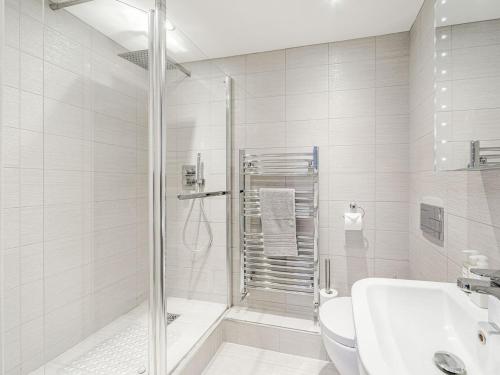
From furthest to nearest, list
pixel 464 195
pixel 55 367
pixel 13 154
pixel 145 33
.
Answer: pixel 145 33
pixel 464 195
pixel 55 367
pixel 13 154

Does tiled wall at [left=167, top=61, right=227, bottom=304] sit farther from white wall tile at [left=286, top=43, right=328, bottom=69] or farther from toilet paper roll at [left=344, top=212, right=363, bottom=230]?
toilet paper roll at [left=344, top=212, right=363, bottom=230]

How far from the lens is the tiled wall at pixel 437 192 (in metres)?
1.01

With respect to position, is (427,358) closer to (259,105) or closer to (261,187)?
(261,187)

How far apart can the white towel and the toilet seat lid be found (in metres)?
0.46

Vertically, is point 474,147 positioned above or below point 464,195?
above

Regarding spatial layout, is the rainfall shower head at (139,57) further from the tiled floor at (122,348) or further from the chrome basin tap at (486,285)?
the chrome basin tap at (486,285)

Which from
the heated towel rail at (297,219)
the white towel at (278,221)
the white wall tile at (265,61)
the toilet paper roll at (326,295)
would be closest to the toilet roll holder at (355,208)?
the heated towel rail at (297,219)

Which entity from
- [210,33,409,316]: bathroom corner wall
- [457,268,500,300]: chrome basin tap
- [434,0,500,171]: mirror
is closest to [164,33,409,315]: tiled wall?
[210,33,409,316]: bathroom corner wall

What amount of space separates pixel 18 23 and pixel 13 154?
0.46 meters

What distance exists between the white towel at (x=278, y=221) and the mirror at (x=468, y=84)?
1.05 metres

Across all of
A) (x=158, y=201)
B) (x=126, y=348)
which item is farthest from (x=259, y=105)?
(x=126, y=348)

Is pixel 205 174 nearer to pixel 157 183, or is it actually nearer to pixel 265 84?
pixel 157 183

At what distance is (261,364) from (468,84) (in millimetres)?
1946

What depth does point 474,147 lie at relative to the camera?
916 millimetres
